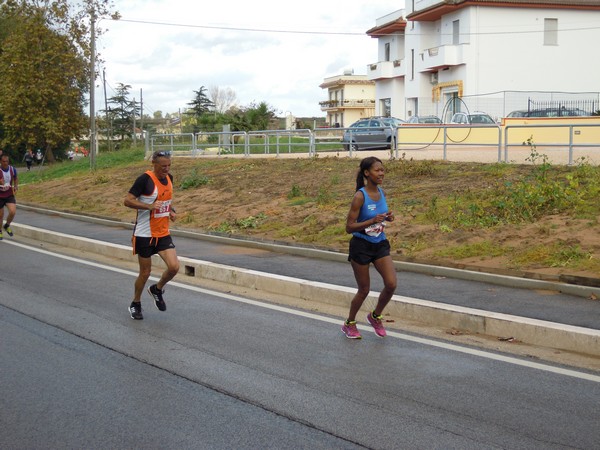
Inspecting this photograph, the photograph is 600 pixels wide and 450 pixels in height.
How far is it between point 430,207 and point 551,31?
3634cm

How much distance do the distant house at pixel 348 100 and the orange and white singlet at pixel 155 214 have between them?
249 ft

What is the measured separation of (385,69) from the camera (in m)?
57.6

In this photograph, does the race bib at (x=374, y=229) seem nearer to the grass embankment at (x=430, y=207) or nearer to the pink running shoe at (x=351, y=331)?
the pink running shoe at (x=351, y=331)

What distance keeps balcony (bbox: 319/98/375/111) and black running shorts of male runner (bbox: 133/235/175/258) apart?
7647 cm

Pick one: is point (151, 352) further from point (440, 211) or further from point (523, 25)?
point (523, 25)

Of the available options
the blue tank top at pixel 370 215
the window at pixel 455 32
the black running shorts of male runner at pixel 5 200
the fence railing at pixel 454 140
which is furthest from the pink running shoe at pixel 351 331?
the window at pixel 455 32

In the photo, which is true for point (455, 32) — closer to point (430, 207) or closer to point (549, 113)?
point (549, 113)

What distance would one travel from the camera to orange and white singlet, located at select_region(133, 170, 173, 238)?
908cm

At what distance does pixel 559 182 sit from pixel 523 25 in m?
34.8

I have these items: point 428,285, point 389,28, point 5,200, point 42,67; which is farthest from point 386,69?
point 428,285

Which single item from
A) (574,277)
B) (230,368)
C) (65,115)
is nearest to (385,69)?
(65,115)

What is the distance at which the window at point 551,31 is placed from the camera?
47.8 meters

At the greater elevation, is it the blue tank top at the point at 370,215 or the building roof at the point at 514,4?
the building roof at the point at 514,4

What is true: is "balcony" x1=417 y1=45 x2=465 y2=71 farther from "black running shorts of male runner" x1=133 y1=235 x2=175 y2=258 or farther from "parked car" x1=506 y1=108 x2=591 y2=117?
"black running shorts of male runner" x1=133 y1=235 x2=175 y2=258
